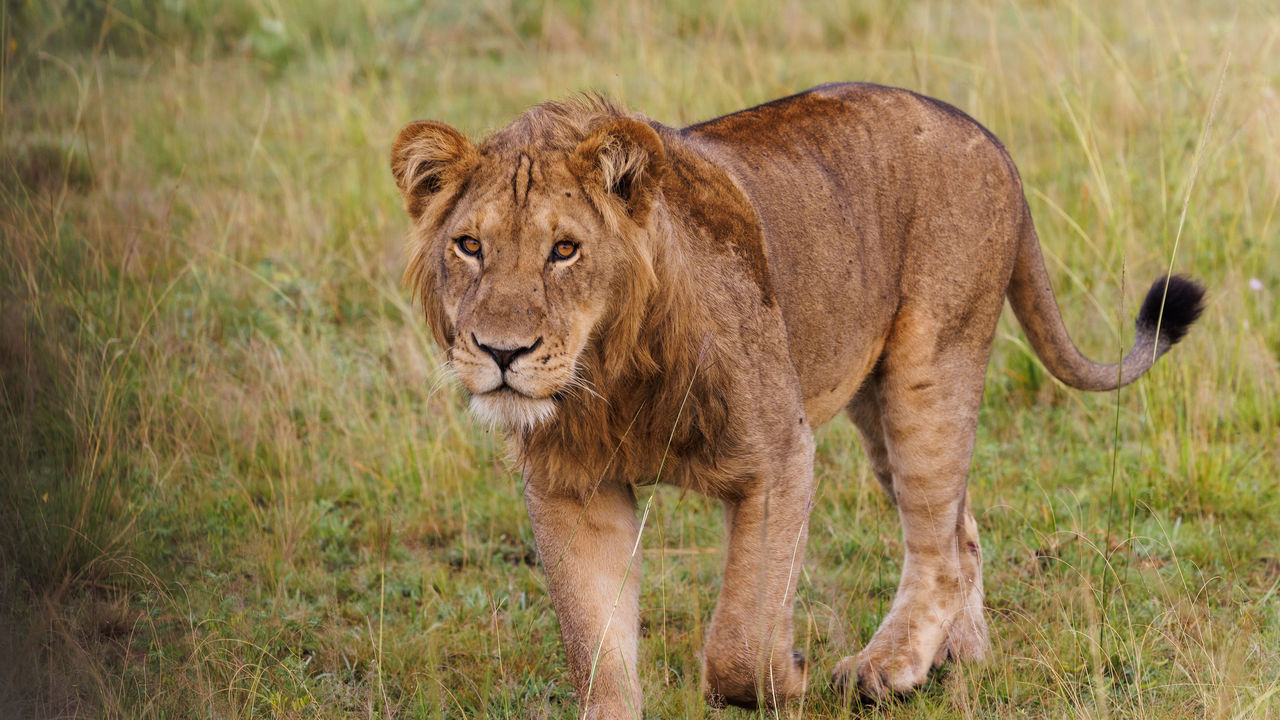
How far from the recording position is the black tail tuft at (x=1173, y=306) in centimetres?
394

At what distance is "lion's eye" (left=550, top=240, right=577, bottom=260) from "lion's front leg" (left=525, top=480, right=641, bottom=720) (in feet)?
2.10

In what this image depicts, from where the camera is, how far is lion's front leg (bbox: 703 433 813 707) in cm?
312

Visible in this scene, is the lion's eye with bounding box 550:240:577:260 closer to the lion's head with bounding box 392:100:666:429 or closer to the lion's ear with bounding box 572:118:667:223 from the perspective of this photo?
the lion's head with bounding box 392:100:666:429

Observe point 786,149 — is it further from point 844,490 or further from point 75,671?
point 75,671

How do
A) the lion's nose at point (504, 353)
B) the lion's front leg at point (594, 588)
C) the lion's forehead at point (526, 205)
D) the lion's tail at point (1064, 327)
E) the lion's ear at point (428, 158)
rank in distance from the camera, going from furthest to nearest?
1. the lion's tail at point (1064, 327)
2. the lion's front leg at point (594, 588)
3. the lion's ear at point (428, 158)
4. the lion's forehead at point (526, 205)
5. the lion's nose at point (504, 353)

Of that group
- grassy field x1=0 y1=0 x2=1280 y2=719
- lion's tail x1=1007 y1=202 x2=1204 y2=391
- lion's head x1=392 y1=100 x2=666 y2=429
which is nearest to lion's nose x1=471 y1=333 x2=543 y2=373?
lion's head x1=392 y1=100 x2=666 y2=429

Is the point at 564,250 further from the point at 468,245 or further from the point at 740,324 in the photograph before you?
the point at 740,324

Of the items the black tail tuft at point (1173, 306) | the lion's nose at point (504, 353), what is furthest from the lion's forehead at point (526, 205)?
the black tail tuft at point (1173, 306)

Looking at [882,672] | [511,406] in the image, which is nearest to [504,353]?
[511,406]

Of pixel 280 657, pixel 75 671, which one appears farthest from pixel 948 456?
pixel 75 671

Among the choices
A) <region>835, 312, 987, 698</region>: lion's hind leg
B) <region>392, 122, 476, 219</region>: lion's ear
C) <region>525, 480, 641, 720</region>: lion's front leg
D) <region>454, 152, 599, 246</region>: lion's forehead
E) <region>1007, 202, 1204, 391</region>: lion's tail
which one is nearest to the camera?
<region>454, 152, 599, 246</region>: lion's forehead

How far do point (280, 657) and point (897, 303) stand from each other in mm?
2009

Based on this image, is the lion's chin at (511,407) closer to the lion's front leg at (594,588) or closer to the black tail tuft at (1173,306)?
the lion's front leg at (594,588)

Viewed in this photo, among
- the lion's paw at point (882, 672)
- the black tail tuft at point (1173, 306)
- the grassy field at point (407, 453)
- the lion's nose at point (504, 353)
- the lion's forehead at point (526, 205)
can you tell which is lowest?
the lion's paw at point (882, 672)
